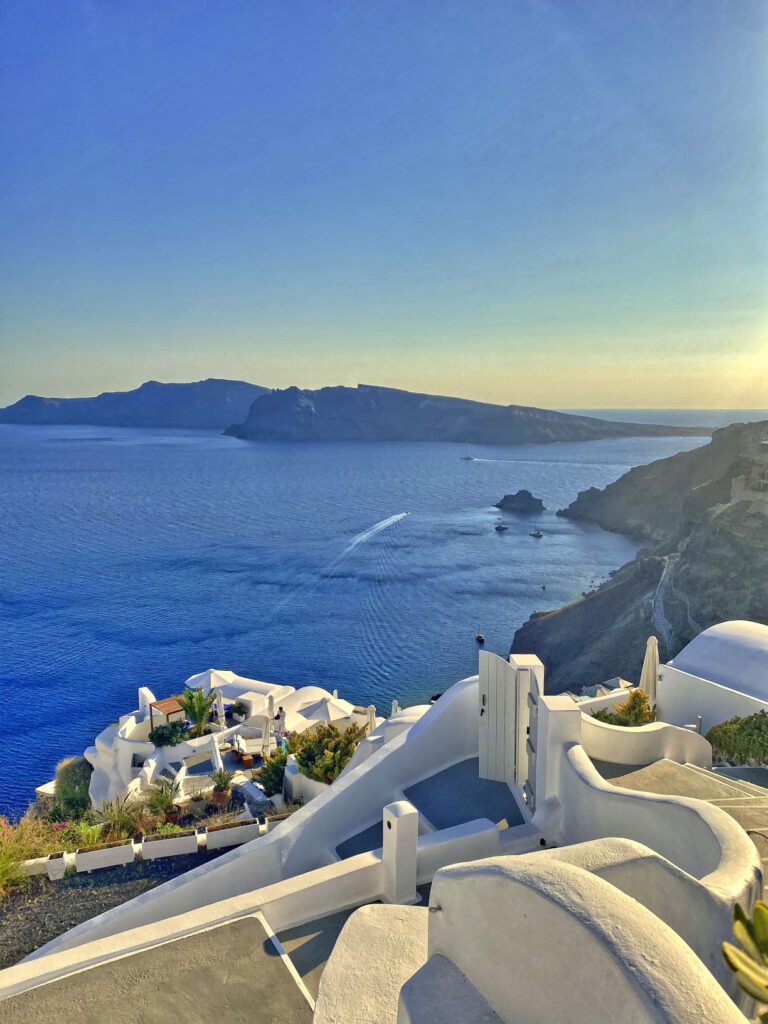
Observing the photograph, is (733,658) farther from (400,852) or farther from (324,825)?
(400,852)

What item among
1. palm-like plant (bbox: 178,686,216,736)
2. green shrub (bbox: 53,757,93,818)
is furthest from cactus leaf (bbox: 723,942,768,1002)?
palm-like plant (bbox: 178,686,216,736)

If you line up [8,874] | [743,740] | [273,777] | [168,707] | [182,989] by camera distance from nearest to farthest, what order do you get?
[182,989], [8,874], [743,740], [273,777], [168,707]

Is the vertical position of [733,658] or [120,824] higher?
Answer: [733,658]

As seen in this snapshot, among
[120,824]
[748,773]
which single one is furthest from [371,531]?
[748,773]

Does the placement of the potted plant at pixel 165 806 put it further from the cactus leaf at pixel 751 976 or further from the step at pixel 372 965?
the cactus leaf at pixel 751 976

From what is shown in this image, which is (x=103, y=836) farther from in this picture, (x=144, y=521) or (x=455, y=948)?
(x=144, y=521)

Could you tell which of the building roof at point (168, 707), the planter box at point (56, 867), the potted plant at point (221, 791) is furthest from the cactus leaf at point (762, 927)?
the building roof at point (168, 707)
